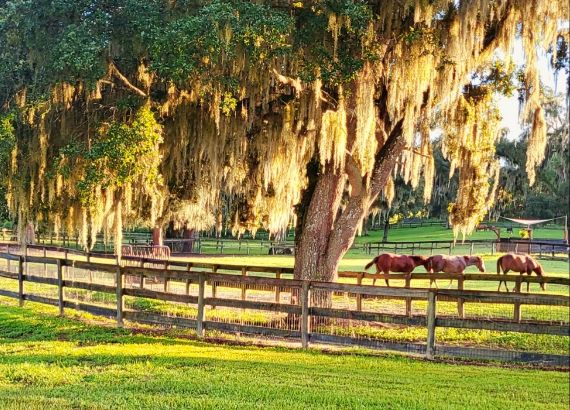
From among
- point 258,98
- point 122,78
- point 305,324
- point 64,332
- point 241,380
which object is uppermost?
point 122,78

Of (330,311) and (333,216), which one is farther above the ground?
(333,216)

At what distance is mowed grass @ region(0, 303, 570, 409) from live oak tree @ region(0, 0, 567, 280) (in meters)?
2.90

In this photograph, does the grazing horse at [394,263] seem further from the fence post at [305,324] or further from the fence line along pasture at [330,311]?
the fence post at [305,324]

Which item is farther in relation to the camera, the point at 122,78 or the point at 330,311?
the point at 122,78

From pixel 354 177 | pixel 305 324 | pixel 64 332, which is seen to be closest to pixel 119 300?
pixel 64 332

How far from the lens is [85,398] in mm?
6348

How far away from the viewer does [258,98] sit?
37.5ft

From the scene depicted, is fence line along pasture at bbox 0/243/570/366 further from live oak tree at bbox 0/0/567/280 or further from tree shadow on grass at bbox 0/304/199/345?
live oak tree at bbox 0/0/567/280

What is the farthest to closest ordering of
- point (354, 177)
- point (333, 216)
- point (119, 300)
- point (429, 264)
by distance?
point (429, 264) → point (333, 216) → point (354, 177) → point (119, 300)

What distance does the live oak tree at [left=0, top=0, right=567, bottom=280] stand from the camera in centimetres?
961

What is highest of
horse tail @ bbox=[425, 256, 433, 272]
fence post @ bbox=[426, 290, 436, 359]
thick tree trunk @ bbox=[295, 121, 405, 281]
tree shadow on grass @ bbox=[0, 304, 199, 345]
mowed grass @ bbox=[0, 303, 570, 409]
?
thick tree trunk @ bbox=[295, 121, 405, 281]

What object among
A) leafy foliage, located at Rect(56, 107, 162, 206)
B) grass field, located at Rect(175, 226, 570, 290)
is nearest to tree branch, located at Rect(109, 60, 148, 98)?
leafy foliage, located at Rect(56, 107, 162, 206)

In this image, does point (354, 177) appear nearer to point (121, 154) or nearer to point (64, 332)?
point (121, 154)

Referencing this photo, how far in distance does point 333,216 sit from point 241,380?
6142mm
